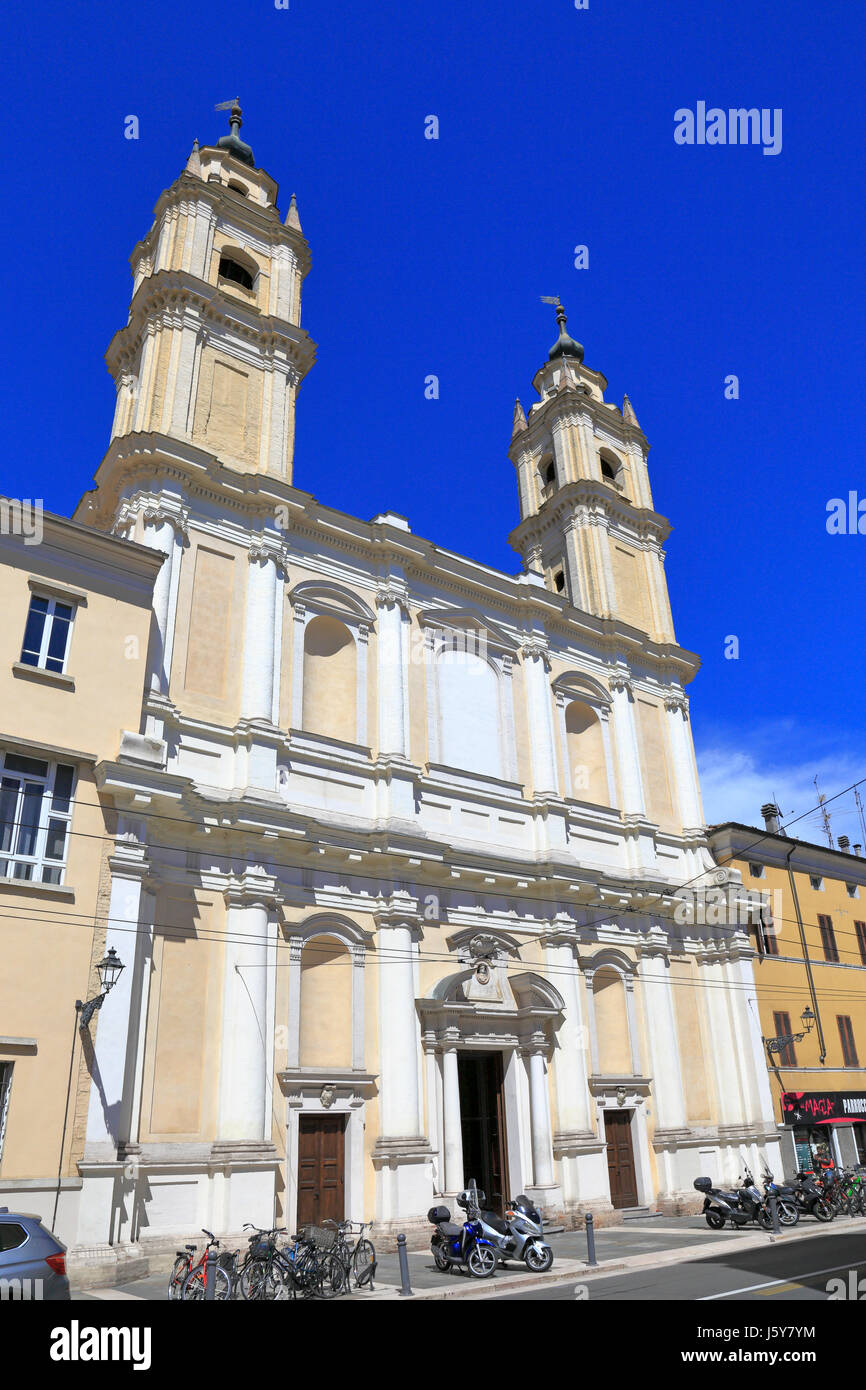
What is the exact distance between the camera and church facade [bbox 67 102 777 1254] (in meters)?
17.3

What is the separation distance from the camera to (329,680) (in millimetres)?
23375

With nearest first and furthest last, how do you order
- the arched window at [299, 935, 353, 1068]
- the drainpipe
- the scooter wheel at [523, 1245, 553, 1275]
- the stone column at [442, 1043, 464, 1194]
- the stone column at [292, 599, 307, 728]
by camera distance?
1. the scooter wheel at [523, 1245, 553, 1275]
2. the arched window at [299, 935, 353, 1068]
3. the stone column at [442, 1043, 464, 1194]
4. the stone column at [292, 599, 307, 728]
5. the drainpipe

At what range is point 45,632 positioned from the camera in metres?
16.3

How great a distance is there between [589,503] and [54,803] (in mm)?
22506

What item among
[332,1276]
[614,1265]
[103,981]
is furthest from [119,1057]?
[614,1265]

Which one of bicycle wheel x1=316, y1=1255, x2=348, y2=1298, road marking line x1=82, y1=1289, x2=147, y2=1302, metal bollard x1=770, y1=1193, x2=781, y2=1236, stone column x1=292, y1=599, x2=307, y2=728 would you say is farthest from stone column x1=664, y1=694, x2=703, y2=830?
road marking line x1=82, y1=1289, x2=147, y2=1302

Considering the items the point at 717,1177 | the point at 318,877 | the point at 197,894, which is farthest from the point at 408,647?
the point at 717,1177

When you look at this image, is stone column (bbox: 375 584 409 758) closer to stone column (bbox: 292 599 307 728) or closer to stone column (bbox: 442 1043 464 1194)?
stone column (bbox: 292 599 307 728)

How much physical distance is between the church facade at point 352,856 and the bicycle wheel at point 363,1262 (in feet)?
11.3

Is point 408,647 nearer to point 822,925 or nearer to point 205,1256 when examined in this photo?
point 205,1256

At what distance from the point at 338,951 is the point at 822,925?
2092 centimetres

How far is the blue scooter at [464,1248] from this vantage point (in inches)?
555

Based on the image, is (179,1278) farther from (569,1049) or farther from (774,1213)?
(774,1213)

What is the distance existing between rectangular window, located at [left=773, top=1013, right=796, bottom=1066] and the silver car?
83.8 ft
